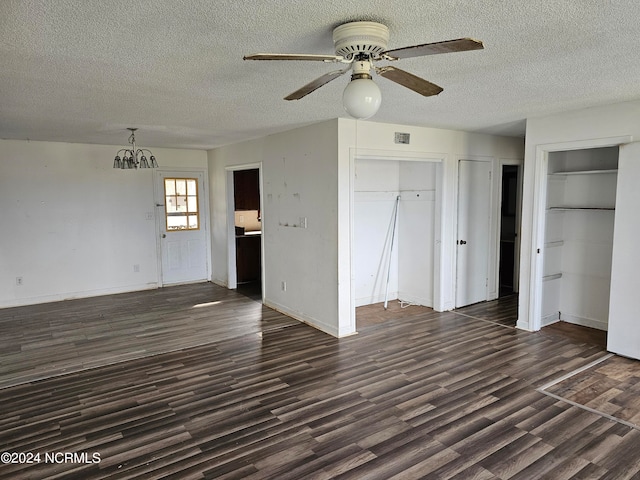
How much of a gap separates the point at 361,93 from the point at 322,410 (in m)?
2.24

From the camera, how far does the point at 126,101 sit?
3.62 metres

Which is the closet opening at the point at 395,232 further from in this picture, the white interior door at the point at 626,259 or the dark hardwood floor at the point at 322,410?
the white interior door at the point at 626,259

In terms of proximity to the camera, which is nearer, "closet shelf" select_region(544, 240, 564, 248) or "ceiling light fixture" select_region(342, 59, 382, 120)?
"ceiling light fixture" select_region(342, 59, 382, 120)

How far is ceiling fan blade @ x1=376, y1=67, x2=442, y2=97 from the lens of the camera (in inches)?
84.7

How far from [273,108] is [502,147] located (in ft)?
12.1

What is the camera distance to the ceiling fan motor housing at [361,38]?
201 cm

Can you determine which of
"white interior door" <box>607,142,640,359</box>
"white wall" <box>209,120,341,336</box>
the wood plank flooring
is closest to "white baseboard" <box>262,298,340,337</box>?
"white wall" <box>209,120,341,336</box>

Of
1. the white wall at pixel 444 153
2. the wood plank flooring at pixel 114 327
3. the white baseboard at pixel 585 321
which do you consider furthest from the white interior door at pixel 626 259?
the wood plank flooring at pixel 114 327

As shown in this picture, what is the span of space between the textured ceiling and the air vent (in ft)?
1.27

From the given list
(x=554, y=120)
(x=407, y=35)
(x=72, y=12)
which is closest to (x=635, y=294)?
(x=554, y=120)

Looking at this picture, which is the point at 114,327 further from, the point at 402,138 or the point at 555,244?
the point at 555,244

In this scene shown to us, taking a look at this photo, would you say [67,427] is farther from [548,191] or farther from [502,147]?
[502,147]

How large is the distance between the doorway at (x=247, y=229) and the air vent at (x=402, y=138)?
10.3 feet

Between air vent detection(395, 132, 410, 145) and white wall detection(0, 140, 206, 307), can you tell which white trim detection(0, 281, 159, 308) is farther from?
air vent detection(395, 132, 410, 145)
